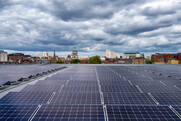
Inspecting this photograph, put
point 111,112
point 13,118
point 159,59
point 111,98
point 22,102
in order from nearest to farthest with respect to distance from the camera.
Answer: point 13,118
point 111,112
point 22,102
point 111,98
point 159,59

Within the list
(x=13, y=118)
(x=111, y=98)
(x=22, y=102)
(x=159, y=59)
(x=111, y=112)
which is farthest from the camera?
(x=159, y=59)

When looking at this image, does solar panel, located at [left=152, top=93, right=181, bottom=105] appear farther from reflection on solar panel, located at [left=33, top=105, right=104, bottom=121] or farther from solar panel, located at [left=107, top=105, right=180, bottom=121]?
reflection on solar panel, located at [left=33, top=105, right=104, bottom=121]

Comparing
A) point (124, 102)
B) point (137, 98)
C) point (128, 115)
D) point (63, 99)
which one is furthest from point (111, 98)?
point (63, 99)

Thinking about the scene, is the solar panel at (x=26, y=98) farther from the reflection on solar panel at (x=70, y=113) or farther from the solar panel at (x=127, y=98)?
the solar panel at (x=127, y=98)

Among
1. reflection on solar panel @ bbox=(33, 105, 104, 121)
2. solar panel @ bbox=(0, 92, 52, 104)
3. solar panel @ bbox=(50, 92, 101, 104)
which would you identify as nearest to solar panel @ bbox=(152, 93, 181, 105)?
solar panel @ bbox=(50, 92, 101, 104)

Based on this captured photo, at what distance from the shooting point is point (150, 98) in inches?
640

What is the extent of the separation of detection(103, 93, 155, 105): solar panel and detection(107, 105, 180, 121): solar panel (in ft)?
4.69

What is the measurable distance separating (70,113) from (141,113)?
19.7ft

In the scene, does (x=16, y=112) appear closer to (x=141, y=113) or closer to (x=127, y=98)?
(x=141, y=113)

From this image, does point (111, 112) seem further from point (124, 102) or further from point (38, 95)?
point (38, 95)

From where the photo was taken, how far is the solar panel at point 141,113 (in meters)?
11.7

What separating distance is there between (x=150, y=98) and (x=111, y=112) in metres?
6.06

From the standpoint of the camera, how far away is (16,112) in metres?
12.6

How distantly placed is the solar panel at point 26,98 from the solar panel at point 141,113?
23.4ft
